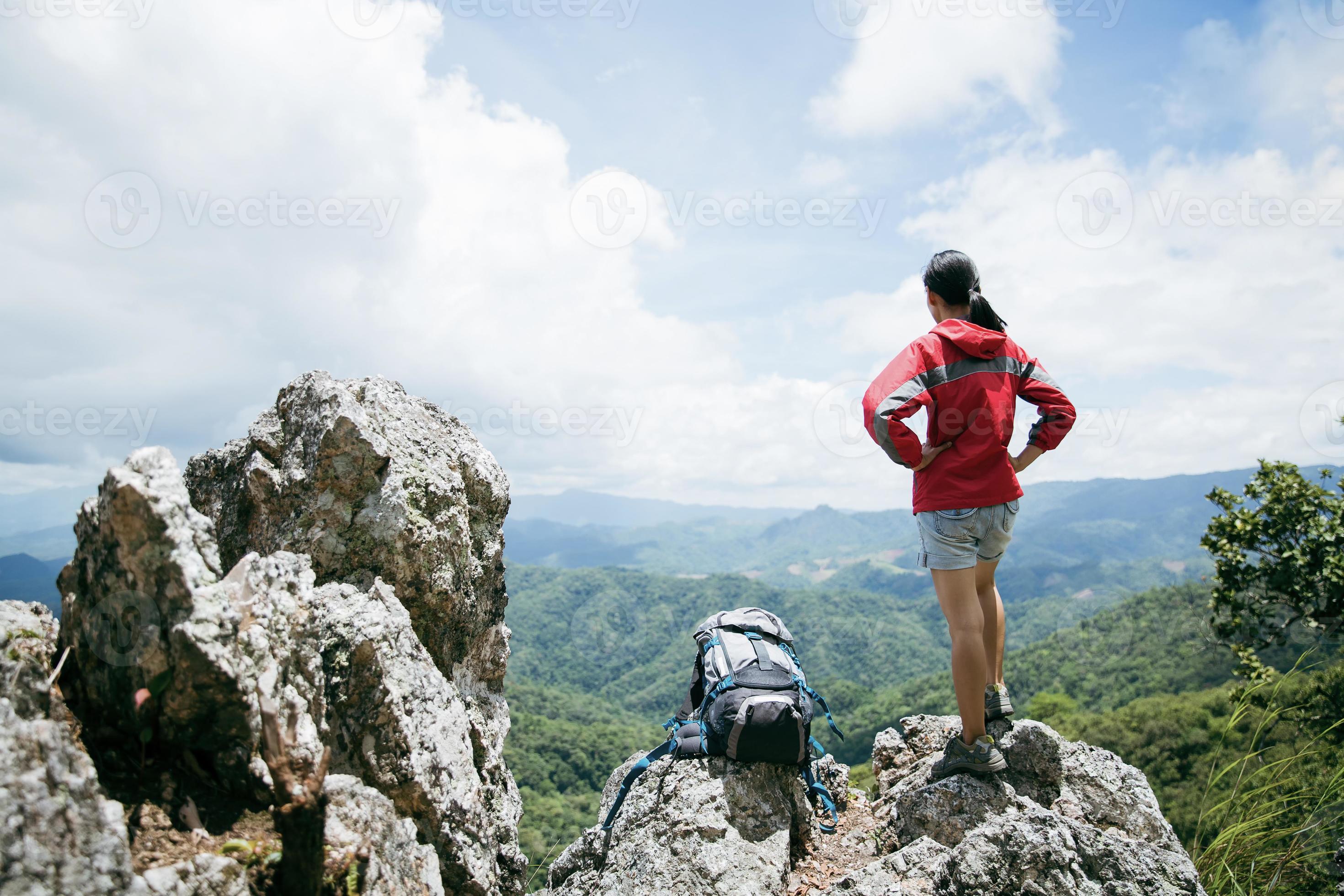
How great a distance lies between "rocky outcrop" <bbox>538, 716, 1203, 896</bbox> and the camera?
3.81 metres

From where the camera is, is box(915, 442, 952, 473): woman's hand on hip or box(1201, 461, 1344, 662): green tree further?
box(1201, 461, 1344, 662): green tree

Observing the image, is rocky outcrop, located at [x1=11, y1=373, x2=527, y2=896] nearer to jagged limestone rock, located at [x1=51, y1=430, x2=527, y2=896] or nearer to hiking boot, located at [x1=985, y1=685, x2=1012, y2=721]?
jagged limestone rock, located at [x1=51, y1=430, x2=527, y2=896]

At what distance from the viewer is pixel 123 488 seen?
2.80 metres

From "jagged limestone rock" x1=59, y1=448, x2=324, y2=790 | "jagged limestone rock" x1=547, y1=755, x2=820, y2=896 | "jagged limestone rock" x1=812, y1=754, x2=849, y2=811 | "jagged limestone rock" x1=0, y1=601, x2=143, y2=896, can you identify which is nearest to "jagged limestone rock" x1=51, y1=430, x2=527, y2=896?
"jagged limestone rock" x1=59, y1=448, x2=324, y2=790

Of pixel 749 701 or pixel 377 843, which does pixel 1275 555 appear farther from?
pixel 377 843

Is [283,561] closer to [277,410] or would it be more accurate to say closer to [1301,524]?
[277,410]

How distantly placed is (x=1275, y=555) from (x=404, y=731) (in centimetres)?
1538

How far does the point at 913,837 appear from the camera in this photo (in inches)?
191

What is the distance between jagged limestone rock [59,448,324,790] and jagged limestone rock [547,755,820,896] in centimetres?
256

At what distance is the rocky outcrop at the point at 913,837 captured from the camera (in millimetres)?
3814

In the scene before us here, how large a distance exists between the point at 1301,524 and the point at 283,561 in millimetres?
15980

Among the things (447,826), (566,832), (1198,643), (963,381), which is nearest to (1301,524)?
(1198,643)

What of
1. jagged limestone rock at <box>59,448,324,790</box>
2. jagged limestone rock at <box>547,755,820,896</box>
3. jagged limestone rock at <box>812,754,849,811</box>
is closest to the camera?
jagged limestone rock at <box>59,448,324,790</box>

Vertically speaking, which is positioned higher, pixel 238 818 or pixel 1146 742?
pixel 238 818
